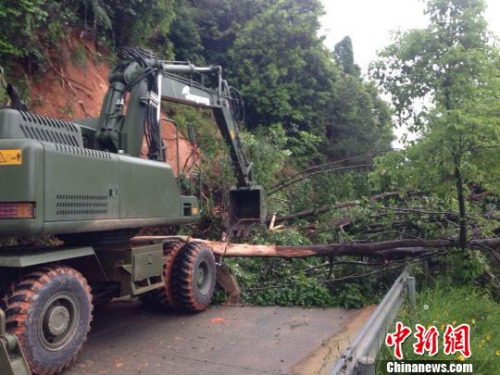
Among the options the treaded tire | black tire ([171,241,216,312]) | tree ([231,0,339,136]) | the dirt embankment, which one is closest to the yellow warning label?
the treaded tire

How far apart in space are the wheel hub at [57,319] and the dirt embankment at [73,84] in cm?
593

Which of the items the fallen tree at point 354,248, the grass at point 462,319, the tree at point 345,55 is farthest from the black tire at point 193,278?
the tree at point 345,55

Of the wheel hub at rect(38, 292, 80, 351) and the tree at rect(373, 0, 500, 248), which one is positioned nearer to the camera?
the wheel hub at rect(38, 292, 80, 351)

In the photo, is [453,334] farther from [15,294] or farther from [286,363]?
[15,294]

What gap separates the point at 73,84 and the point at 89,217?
28.7 feet

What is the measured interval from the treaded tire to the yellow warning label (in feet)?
9.77

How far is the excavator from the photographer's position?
4285 millimetres

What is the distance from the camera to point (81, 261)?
18.7 feet

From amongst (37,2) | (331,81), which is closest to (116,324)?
(37,2)

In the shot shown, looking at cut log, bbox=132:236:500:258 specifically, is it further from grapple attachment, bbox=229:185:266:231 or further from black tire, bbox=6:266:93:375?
black tire, bbox=6:266:93:375

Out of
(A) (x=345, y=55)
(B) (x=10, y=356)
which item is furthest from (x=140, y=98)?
(A) (x=345, y=55)

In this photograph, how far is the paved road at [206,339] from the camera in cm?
489

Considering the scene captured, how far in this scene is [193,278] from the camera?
6859mm

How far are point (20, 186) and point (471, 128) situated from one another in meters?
4.91
